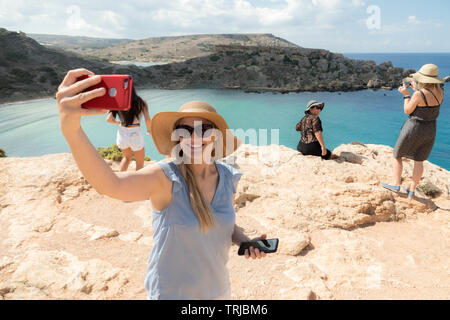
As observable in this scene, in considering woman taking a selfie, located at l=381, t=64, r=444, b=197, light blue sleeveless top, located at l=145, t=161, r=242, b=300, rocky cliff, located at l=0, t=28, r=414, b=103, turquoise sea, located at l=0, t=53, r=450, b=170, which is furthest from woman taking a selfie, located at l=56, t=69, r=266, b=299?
rocky cliff, located at l=0, t=28, r=414, b=103

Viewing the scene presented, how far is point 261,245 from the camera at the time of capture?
1699mm

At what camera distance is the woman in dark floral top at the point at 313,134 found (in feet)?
18.7

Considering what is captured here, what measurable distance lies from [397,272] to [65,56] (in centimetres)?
4097

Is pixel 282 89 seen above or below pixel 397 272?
above

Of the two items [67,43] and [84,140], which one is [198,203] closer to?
[84,140]

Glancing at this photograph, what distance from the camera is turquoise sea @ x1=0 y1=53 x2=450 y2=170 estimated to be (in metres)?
12.3

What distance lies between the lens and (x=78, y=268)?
122 inches

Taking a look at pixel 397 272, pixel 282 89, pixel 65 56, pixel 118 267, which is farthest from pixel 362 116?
pixel 65 56

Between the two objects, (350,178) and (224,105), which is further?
(224,105)

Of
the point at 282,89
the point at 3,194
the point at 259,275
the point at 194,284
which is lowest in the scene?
the point at 259,275

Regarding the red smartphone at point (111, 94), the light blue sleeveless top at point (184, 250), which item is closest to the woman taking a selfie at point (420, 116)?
the light blue sleeveless top at point (184, 250)
